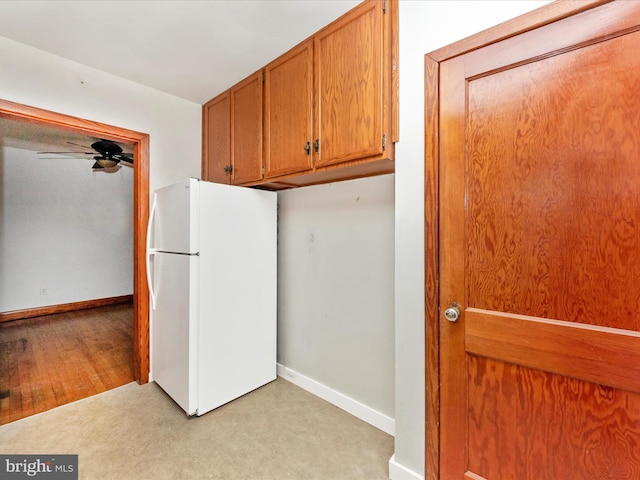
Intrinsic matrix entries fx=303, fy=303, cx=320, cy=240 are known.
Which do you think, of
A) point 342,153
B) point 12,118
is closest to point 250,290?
point 342,153

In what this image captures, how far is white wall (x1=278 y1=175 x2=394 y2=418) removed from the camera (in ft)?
6.21

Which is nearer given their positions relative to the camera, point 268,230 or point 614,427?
point 614,427

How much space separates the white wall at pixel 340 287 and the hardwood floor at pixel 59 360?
152cm

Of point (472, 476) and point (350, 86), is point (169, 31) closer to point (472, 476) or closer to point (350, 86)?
point (350, 86)

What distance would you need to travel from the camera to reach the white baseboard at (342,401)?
6.10ft

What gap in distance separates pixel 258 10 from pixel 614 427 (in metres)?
2.33

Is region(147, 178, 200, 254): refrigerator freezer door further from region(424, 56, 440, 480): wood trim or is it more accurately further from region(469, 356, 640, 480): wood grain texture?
region(469, 356, 640, 480): wood grain texture

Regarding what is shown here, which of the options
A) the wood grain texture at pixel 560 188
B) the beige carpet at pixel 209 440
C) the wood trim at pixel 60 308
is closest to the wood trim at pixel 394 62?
the wood grain texture at pixel 560 188

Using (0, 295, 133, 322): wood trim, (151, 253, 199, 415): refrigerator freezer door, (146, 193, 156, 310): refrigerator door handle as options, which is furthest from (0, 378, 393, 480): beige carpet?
(0, 295, 133, 322): wood trim

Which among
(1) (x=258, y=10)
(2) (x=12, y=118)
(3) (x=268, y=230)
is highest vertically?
(1) (x=258, y=10)

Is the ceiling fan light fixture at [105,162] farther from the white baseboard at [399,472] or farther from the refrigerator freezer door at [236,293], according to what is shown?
the white baseboard at [399,472]

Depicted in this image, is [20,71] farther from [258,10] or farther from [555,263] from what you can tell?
[555,263]

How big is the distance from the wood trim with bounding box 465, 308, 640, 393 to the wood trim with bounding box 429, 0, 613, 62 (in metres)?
1.05

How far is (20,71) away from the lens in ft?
6.26
